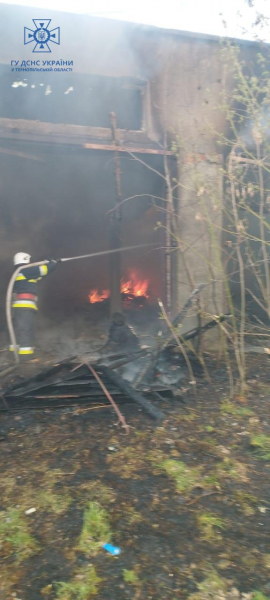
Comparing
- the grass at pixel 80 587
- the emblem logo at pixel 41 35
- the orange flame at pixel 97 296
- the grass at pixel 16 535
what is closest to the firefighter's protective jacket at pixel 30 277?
the orange flame at pixel 97 296

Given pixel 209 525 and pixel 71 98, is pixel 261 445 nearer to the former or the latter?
pixel 209 525

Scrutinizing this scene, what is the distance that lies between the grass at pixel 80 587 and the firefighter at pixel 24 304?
3885 mm

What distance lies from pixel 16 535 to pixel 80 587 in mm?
588

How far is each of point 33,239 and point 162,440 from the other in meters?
5.18

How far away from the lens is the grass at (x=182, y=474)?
3.04 metres

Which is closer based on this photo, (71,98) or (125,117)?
(71,98)

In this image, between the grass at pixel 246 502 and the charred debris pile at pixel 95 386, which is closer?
the grass at pixel 246 502

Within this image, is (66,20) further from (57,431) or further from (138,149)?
Result: (57,431)

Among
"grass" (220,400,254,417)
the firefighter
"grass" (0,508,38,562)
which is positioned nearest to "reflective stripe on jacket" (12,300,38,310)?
the firefighter

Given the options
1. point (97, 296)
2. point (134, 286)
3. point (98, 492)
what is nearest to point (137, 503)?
point (98, 492)

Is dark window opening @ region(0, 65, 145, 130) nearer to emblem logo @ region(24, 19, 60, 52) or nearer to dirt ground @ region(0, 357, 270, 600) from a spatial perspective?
emblem logo @ region(24, 19, 60, 52)

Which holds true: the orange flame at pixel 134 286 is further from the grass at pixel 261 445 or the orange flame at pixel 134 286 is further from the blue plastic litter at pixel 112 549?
→ the blue plastic litter at pixel 112 549

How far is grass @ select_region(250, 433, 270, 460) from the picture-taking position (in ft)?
11.3

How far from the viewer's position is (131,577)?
7.55 ft
